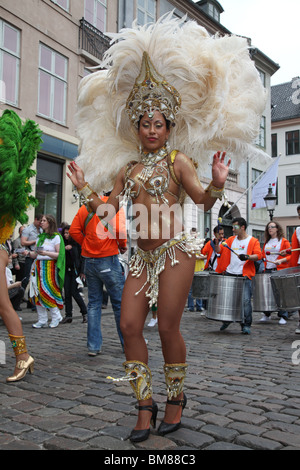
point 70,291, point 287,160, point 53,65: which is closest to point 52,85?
point 53,65

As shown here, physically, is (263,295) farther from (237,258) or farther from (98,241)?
(98,241)

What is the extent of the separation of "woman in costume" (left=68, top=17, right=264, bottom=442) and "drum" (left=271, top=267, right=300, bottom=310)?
3.35 metres

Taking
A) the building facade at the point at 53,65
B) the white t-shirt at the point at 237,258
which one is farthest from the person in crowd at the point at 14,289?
the building facade at the point at 53,65

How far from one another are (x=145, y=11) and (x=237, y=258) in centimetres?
1645

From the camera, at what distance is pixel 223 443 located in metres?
2.54

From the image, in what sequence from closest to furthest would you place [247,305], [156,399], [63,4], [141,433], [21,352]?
[141,433] → [156,399] → [21,352] → [247,305] → [63,4]

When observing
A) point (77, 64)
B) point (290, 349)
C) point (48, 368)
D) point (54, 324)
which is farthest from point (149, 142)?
point (77, 64)

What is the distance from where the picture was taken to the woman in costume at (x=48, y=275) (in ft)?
23.5

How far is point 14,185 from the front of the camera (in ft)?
12.9

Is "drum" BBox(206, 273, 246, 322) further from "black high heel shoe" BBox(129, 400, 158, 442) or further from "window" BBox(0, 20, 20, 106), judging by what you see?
"window" BBox(0, 20, 20, 106)

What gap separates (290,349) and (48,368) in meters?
3.04

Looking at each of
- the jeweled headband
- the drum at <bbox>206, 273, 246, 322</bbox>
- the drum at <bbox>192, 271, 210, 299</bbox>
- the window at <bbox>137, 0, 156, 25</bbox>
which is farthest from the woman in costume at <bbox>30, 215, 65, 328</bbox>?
the window at <bbox>137, 0, 156, 25</bbox>

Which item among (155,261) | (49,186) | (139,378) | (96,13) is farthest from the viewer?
(96,13)

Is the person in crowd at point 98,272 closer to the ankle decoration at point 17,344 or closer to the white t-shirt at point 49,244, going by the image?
the ankle decoration at point 17,344
